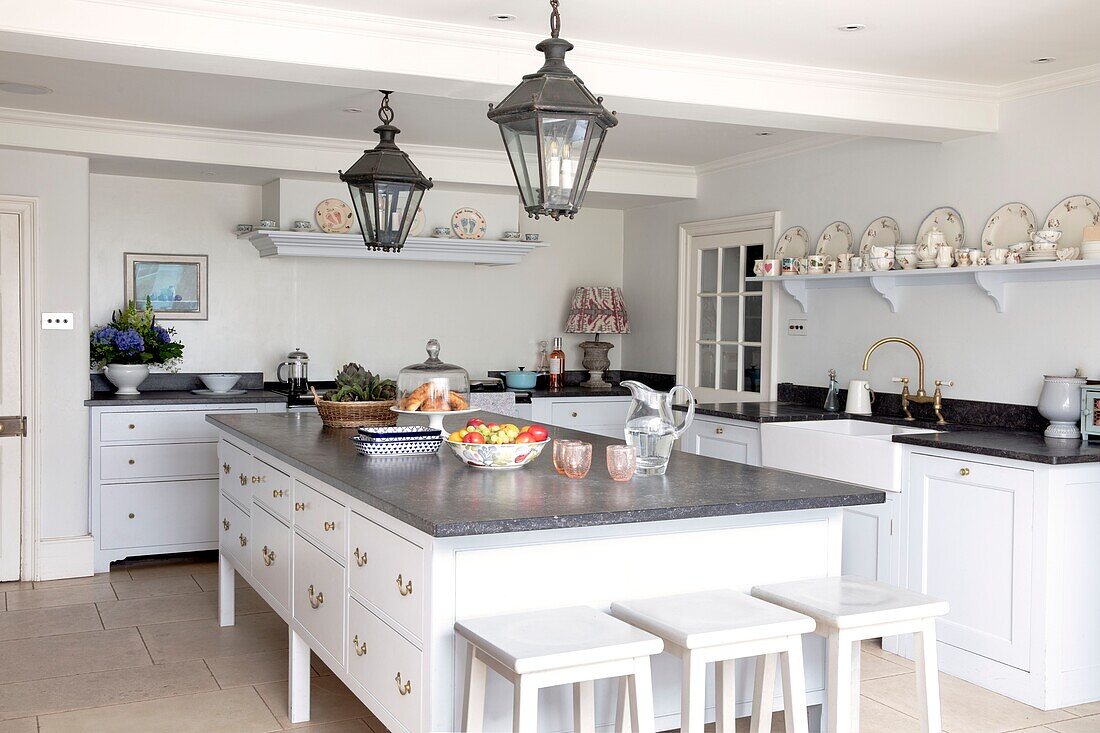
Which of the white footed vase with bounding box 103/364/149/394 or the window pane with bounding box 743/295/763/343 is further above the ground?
the window pane with bounding box 743/295/763/343

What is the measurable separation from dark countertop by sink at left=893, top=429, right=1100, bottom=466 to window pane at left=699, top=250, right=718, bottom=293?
2.31 m

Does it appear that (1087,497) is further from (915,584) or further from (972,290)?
(972,290)

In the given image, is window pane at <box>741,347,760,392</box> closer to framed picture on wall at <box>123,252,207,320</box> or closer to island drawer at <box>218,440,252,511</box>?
island drawer at <box>218,440,252,511</box>

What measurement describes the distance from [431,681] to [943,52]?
2954 mm

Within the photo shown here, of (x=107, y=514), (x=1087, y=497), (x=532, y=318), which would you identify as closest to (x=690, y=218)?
(x=532, y=318)

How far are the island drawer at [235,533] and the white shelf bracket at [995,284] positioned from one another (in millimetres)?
3186

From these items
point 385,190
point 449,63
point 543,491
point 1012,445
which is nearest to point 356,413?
point 385,190

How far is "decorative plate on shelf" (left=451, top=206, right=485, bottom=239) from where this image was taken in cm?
640

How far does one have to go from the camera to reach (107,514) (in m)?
5.45

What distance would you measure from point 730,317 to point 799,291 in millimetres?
757

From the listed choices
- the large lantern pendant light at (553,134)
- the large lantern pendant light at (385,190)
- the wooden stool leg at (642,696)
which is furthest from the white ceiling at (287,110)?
the wooden stool leg at (642,696)

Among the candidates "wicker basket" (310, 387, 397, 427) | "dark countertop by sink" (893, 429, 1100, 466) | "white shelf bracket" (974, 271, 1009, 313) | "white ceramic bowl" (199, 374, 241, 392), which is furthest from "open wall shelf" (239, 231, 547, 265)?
"dark countertop by sink" (893, 429, 1100, 466)

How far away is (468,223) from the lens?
6.43 m

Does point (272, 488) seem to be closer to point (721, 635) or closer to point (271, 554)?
point (271, 554)
